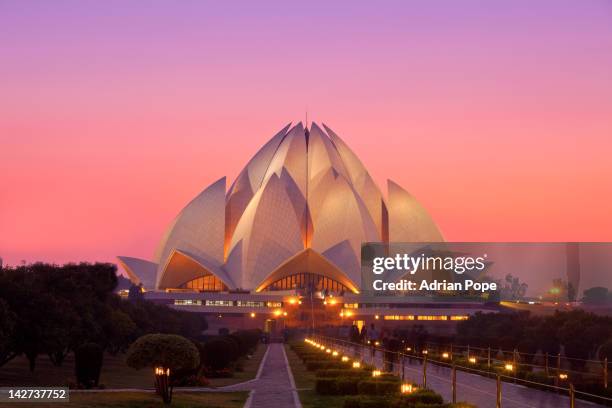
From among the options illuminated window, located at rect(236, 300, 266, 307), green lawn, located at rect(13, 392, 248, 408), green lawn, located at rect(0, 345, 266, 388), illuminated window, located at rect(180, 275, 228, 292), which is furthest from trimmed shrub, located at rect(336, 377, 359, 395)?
illuminated window, located at rect(180, 275, 228, 292)

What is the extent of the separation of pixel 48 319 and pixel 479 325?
33.3 meters

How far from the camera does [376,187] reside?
327 ft

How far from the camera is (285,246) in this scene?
294 ft

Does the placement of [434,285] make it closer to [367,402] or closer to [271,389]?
[271,389]

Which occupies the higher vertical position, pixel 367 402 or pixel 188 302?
pixel 188 302

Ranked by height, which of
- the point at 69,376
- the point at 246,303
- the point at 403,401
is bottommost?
the point at 69,376

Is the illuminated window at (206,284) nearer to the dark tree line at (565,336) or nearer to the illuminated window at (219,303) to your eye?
the illuminated window at (219,303)

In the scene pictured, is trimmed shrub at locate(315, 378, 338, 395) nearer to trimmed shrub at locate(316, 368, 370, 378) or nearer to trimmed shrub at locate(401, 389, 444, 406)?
trimmed shrub at locate(316, 368, 370, 378)

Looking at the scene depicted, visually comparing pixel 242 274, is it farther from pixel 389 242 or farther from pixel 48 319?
pixel 48 319

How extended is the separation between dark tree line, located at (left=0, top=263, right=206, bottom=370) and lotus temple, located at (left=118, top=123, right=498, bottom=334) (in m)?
35.3

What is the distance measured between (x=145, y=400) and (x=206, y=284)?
7577cm

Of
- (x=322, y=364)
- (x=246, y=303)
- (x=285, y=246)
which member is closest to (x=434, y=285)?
(x=285, y=246)

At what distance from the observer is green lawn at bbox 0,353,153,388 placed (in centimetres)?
2552

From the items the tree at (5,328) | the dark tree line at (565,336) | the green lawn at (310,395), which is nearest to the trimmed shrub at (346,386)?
the green lawn at (310,395)
